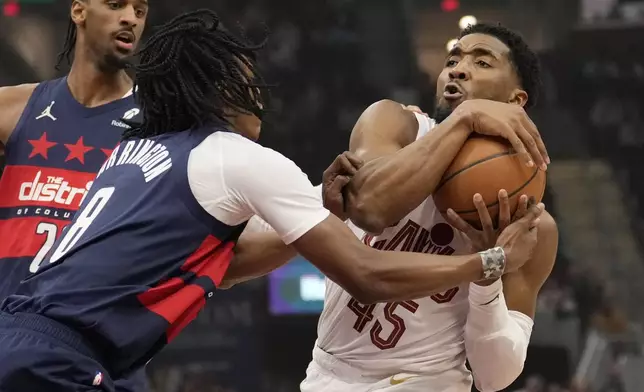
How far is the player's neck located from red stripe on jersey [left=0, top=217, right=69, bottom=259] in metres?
A: 0.48

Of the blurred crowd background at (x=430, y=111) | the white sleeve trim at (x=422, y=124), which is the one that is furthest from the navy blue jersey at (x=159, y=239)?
the blurred crowd background at (x=430, y=111)

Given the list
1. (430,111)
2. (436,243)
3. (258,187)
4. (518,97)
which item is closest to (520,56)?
(518,97)

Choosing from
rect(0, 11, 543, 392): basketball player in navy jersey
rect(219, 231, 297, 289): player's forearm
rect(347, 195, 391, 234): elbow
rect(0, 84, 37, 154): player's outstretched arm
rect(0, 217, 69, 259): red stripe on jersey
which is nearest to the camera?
rect(0, 11, 543, 392): basketball player in navy jersey

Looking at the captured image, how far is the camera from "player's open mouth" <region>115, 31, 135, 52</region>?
11.4 ft

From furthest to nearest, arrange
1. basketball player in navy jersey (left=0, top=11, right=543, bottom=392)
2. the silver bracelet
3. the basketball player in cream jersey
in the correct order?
the basketball player in cream jersey < the silver bracelet < basketball player in navy jersey (left=0, top=11, right=543, bottom=392)

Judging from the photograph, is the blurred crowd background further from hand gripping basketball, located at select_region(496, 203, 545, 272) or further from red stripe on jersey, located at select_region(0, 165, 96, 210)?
hand gripping basketball, located at select_region(496, 203, 545, 272)

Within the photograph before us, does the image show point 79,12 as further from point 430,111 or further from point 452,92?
point 430,111

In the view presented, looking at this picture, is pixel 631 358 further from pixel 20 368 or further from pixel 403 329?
pixel 20 368

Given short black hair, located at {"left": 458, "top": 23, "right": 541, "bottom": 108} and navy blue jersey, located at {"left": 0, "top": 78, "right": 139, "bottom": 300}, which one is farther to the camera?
navy blue jersey, located at {"left": 0, "top": 78, "right": 139, "bottom": 300}

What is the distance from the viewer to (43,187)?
130 inches

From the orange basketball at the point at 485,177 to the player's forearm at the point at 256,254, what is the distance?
2.01ft

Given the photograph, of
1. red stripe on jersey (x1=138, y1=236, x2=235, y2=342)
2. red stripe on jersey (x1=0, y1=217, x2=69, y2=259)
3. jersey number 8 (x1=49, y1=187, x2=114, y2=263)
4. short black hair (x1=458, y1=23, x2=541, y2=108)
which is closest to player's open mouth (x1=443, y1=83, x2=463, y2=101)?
short black hair (x1=458, y1=23, x2=541, y2=108)

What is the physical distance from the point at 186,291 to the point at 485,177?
82 cm

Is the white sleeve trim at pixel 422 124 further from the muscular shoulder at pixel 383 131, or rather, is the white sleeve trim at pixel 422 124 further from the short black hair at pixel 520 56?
the short black hair at pixel 520 56
